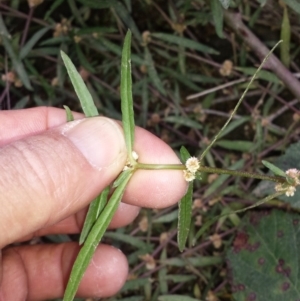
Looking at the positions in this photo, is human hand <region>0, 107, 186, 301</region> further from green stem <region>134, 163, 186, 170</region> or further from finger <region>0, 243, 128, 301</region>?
finger <region>0, 243, 128, 301</region>

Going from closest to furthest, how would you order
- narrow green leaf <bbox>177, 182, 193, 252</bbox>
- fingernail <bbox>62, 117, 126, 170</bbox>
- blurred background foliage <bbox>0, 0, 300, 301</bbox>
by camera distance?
fingernail <bbox>62, 117, 126, 170</bbox> < narrow green leaf <bbox>177, 182, 193, 252</bbox> < blurred background foliage <bbox>0, 0, 300, 301</bbox>

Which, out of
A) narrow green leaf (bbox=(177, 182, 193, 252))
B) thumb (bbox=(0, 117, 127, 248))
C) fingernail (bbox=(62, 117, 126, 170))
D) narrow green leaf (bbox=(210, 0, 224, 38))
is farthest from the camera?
narrow green leaf (bbox=(210, 0, 224, 38))

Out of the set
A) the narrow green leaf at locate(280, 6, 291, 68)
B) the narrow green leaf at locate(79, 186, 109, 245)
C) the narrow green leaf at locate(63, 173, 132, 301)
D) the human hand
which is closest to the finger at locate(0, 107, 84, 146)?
the human hand

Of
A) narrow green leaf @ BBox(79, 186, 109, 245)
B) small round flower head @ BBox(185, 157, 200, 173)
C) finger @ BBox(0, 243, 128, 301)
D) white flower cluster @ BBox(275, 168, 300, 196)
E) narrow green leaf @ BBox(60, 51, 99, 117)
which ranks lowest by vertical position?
finger @ BBox(0, 243, 128, 301)

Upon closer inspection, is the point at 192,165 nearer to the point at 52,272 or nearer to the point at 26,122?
the point at 26,122

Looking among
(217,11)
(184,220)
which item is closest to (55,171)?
(184,220)

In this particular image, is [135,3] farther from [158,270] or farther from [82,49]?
[158,270]

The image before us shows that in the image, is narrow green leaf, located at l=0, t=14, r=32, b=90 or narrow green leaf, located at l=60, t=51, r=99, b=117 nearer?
narrow green leaf, located at l=60, t=51, r=99, b=117
